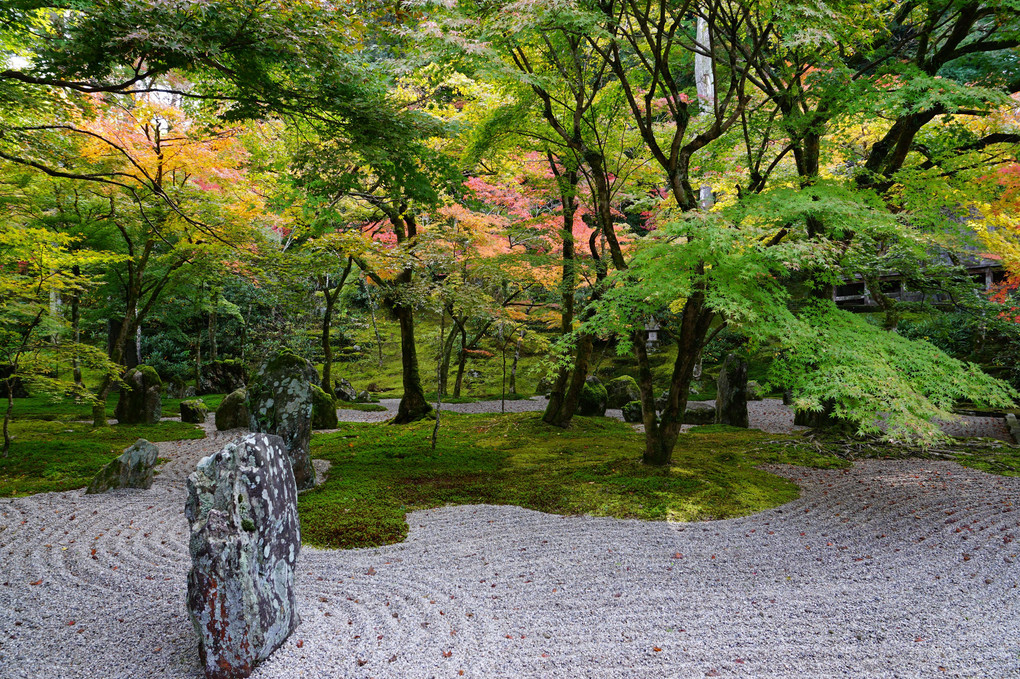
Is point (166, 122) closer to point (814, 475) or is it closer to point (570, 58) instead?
point (570, 58)

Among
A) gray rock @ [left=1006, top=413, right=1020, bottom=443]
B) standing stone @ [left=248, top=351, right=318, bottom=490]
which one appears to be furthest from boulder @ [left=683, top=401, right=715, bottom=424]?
standing stone @ [left=248, top=351, right=318, bottom=490]

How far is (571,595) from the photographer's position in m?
3.79

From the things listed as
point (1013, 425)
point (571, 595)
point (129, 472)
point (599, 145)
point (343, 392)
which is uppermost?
point (599, 145)

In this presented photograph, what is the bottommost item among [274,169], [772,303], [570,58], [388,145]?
[772,303]

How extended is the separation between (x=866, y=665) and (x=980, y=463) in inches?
251

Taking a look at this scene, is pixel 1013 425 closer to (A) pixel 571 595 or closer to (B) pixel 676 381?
(B) pixel 676 381

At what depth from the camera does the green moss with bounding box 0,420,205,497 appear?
6539 millimetres

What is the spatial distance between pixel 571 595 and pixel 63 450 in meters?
8.45

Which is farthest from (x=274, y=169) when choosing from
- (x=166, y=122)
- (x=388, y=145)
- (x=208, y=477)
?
(x=208, y=477)

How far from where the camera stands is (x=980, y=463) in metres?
7.24

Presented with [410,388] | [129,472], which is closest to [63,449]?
[129,472]

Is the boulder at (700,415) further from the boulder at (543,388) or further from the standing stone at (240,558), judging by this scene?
the standing stone at (240,558)

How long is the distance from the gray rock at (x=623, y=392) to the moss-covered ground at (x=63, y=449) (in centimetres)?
988

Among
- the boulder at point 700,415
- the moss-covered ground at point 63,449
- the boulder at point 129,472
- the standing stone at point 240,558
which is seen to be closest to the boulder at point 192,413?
the moss-covered ground at point 63,449
